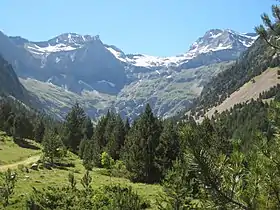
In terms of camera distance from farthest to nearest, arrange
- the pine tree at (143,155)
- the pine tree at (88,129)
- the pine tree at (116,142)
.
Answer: the pine tree at (88,129) < the pine tree at (116,142) < the pine tree at (143,155)

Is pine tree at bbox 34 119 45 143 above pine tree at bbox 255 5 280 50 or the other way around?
the other way around

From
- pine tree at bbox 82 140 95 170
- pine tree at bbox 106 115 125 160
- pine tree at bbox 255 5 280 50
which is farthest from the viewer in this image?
pine tree at bbox 106 115 125 160

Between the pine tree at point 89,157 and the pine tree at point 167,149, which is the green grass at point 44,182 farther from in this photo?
the pine tree at point 167,149

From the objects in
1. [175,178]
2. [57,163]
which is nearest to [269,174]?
[175,178]

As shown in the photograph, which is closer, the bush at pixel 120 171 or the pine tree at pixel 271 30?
the pine tree at pixel 271 30

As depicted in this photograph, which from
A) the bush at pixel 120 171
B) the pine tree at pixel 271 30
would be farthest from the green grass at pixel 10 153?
the pine tree at pixel 271 30

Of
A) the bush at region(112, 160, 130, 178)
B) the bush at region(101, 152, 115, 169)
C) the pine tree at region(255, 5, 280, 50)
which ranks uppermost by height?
the pine tree at region(255, 5, 280, 50)

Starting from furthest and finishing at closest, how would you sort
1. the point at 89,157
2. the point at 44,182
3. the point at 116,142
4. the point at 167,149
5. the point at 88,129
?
the point at 88,129
the point at 116,142
the point at 89,157
the point at 167,149
the point at 44,182

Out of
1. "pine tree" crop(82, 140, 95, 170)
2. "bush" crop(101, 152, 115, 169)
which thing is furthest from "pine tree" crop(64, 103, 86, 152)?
"bush" crop(101, 152, 115, 169)

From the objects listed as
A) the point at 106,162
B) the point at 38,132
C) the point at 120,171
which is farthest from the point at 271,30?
the point at 38,132

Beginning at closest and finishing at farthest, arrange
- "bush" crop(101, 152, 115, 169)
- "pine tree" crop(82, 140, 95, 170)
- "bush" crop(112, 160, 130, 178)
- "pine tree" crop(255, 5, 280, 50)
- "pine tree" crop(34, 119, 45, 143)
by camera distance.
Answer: "pine tree" crop(255, 5, 280, 50), "bush" crop(112, 160, 130, 178), "pine tree" crop(82, 140, 95, 170), "bush" crop(101, 152, 115, 169), "pine tree" crop(34, 119, 45, 143)

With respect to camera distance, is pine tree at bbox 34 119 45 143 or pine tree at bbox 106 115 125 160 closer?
pine tree at bbox 106 115 125 160

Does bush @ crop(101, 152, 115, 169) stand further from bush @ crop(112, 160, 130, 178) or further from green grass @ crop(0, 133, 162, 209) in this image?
green grass @ crop(0, 133, 162, 209)

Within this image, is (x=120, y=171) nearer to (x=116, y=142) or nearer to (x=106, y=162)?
(x=106, y=162)
